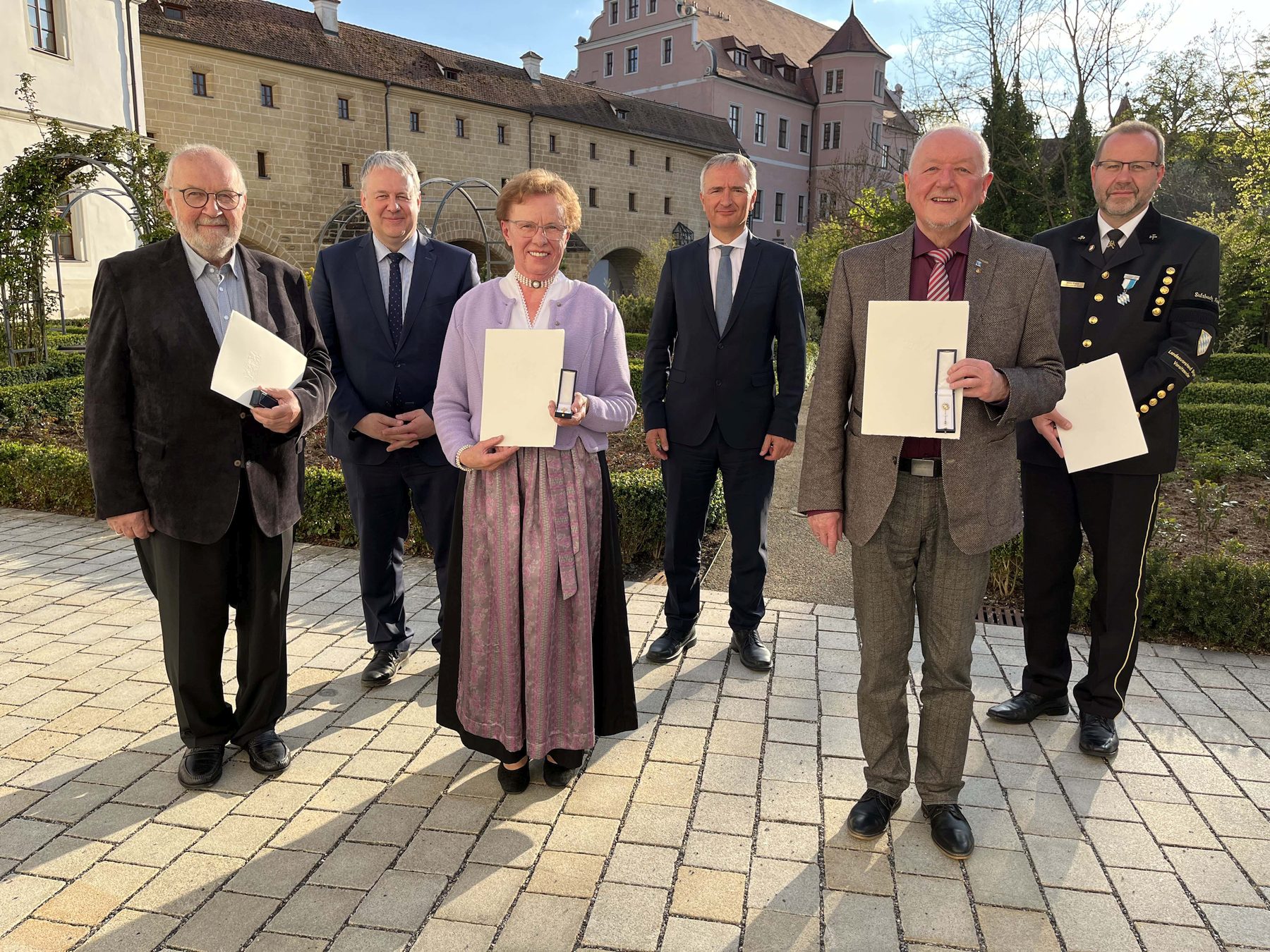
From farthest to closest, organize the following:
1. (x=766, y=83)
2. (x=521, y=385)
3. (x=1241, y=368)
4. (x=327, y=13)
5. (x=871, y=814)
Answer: (x=766, y=83)
(x=327, y=13)
(x=1241, y=368)
(x=871, y=814)
(x=521, y=385)

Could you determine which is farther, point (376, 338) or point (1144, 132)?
point (376, 338)

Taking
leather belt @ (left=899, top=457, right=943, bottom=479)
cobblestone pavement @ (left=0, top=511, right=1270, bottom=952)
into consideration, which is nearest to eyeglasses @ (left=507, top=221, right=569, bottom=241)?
leather belt @ (left=899, top=457, right=943, bottom=479)

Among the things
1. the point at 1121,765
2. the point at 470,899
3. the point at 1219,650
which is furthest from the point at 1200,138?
the point at 470,899

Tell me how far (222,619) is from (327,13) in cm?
3002

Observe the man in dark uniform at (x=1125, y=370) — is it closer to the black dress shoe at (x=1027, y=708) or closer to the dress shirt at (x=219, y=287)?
the black dress shoe at (x=1027, y=708)

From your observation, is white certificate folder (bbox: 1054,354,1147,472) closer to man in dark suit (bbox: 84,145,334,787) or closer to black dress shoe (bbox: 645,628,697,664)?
black dress shoe (bbox: 645,628,697,664)

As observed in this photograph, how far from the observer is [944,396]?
2.48 m

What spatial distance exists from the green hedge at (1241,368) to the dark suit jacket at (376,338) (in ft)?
47.1

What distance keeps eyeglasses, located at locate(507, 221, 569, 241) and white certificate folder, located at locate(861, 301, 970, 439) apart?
3.40ft

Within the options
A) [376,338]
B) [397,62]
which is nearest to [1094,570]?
[376,338]

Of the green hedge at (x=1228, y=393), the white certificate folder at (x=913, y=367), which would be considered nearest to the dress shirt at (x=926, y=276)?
the white certificate folder at (x=913, y=367)

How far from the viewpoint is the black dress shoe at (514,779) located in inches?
123

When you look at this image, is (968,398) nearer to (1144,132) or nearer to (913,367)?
(913,367)

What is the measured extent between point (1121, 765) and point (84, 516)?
726 cm
